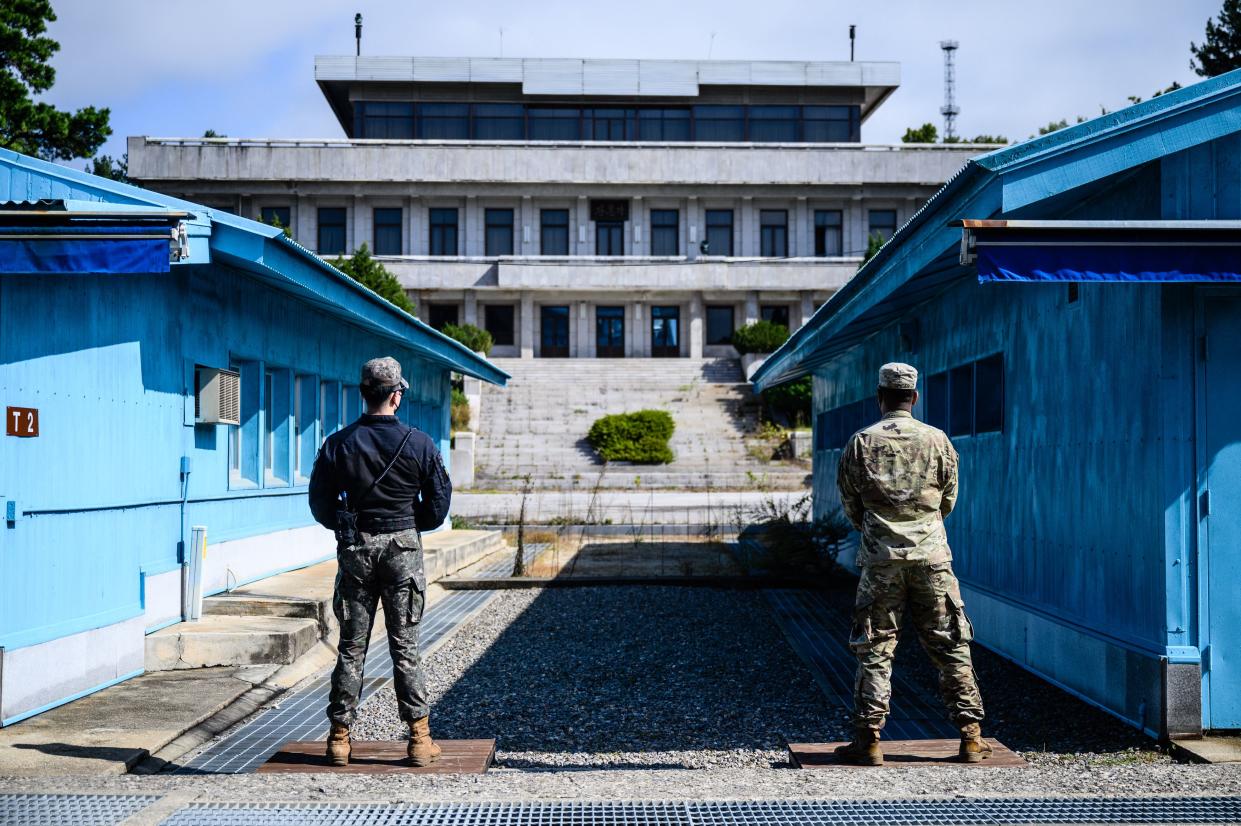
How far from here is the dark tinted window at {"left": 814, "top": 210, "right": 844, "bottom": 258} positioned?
5019cm

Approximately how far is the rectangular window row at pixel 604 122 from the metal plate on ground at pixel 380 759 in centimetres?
4879

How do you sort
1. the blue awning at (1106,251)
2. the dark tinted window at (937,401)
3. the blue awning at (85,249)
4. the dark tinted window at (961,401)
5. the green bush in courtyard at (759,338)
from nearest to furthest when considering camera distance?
the blue awning at (1106,251), the blue awning at (85,249), the dark tinted window at (961,401), the dark tinted window at (937,401), the green bush in courtyard at (759,338)

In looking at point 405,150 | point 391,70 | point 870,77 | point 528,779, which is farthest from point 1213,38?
point 528,779

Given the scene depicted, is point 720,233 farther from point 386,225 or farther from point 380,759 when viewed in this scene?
point 380,759

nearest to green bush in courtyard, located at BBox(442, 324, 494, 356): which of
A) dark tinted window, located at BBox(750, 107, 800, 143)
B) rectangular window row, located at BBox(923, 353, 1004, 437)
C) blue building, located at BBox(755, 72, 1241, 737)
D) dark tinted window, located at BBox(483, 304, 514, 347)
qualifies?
dark tinted window, located at BBox(483, 304, 514, 347)

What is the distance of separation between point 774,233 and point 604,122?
9626 mm

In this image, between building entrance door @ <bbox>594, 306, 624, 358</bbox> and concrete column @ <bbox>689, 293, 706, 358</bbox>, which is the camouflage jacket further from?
building entrance door @ <bbox>594, 306, 624, 358</bbox>

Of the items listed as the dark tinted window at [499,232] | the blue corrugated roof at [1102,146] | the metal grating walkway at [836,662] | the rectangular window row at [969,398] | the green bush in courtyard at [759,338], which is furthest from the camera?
the dark tinted window at [499,232]

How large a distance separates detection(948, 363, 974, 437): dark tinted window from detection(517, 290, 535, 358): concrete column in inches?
1488

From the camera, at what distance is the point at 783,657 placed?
33.0ft

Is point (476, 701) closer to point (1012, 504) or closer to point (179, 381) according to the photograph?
point (179, 381)

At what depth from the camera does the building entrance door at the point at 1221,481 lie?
6457 mm

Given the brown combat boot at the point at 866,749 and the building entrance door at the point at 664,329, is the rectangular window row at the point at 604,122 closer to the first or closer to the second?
the building entrance door at the point at 664,329

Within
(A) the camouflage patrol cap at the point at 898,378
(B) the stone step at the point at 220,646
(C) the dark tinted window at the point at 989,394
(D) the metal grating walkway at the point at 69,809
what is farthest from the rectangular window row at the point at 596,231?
(D) the metal grating walkway at the point at 69,809
